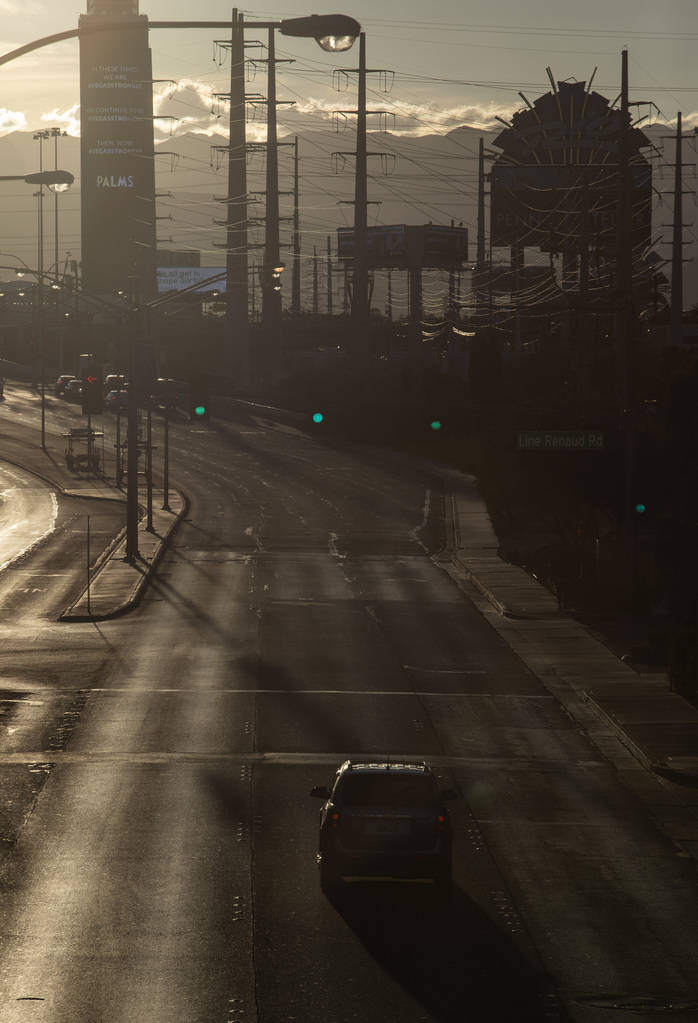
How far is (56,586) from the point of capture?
185ft

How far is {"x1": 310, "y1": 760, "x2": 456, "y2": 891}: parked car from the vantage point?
18297 mm

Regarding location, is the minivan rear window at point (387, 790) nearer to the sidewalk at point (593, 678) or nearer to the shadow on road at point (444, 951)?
the shadow on road at point (444, 951)

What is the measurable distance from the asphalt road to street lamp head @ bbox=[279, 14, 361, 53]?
1091 cm

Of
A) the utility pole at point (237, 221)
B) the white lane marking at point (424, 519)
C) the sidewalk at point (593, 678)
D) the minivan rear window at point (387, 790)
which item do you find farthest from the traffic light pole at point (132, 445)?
the utility pole at point (237, 221)

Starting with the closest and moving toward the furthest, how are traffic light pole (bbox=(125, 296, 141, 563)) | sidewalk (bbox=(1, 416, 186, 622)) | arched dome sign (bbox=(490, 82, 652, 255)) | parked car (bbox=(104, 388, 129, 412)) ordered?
sidewalk (bbox=(1, 416, 186, 622)) → traffic light pole (bbox=(125, 296, 141, 563)) → parked car (bbox=(104, 388, 129, 412)) → arched dome sign (bbox=(490, 82, 652, 255))

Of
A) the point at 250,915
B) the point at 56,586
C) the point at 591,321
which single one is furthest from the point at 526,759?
the point at 591,321

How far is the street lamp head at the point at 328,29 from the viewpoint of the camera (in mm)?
17484

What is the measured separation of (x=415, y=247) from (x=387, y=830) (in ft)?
571

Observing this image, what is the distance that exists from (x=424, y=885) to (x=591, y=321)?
113911 millimetres

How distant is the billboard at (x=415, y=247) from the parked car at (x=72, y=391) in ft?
190

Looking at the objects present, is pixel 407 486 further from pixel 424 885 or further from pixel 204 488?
pixel 424 885

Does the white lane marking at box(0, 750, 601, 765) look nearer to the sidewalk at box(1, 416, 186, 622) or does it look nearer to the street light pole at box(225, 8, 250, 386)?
the sidewalk at box(1, 416, 186, 622)

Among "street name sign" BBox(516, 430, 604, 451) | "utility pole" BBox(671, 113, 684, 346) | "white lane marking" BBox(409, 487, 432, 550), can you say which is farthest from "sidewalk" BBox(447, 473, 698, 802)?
"utility pole" BBox(671, 113, 684, 346)

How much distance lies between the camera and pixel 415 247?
18788 cm
